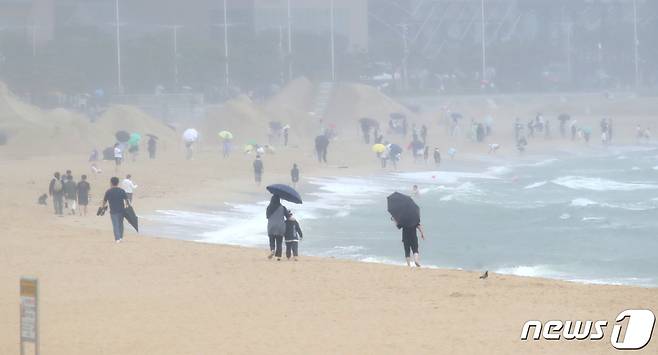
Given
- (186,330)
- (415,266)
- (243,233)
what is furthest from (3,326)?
(243,233)

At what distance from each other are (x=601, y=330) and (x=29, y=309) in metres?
6.10

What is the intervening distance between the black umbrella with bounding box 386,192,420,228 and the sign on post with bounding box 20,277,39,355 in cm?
851

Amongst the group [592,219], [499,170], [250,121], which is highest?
[250,121]

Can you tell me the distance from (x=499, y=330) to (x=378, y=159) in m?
41.6

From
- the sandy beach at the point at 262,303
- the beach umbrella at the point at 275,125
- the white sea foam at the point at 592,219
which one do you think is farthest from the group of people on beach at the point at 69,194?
the beach umbrella at the point at 275,125

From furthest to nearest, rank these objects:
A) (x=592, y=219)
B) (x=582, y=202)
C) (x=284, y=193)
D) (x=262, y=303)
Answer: (x=582, y=202), (x=592, y=219), (x=284, y=193), (x=262, y=303)

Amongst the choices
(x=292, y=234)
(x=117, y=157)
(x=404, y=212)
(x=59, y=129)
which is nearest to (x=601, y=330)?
(x=404, y=212)

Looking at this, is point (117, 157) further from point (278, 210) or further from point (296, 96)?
point (296, 96)

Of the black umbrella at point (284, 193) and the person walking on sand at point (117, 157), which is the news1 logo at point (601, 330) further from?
the person walking on sand at point (117, 157)

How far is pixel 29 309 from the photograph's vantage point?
11227 mm

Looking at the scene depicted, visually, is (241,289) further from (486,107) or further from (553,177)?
(486,107)

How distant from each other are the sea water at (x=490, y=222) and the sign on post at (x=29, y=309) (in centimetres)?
1571

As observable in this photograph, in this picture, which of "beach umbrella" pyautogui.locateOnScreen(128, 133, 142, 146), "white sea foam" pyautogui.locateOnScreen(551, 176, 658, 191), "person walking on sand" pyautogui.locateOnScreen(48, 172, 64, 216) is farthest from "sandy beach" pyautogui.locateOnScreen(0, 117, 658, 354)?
"white sea foam" pyautogui.locateOnScreen(551, 176, 658, 191)

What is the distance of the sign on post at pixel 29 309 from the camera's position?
11086 millimetres
